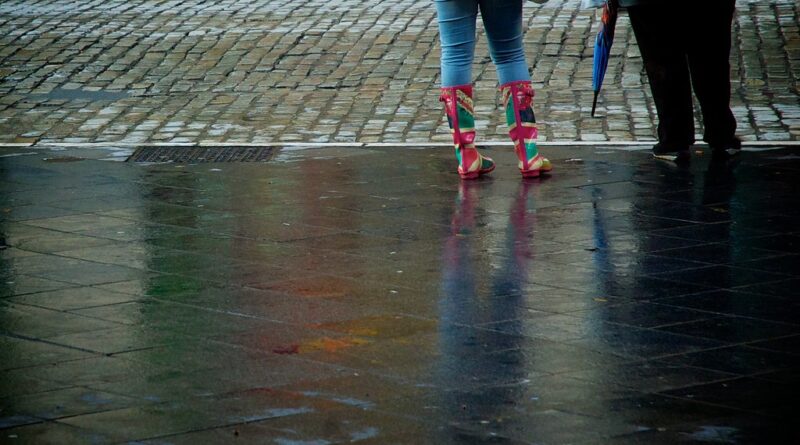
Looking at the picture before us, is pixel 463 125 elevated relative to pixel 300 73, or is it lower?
elevated

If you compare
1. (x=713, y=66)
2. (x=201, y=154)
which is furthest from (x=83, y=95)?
(x=713, y=66)

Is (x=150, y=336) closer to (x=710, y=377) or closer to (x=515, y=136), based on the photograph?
(x=710, y=377)

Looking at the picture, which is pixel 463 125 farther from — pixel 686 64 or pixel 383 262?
pixel 383 262

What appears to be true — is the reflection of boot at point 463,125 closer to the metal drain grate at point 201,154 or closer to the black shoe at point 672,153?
the black shoe at point 672,153

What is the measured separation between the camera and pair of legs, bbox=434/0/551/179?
8297mm

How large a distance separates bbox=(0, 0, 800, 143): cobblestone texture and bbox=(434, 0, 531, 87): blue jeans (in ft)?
5.11

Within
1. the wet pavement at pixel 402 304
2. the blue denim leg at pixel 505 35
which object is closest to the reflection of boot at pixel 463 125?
the wet pavement at pixel 402 304

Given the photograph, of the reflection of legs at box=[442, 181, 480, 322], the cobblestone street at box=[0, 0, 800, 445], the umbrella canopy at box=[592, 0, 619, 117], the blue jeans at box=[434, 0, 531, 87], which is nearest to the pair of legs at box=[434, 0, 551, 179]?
the blue jeans at box=[434, 0, 531, 87]

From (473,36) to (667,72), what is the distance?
1307mm

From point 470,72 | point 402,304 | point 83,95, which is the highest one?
point 402,304

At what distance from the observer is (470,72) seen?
850cm

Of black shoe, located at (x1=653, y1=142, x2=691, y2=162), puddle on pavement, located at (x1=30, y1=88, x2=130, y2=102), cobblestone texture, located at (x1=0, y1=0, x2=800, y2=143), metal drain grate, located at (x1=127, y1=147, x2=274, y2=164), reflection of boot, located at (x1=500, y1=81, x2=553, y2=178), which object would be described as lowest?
cobblestone texture, located at (x1=0, y1=0, x2=800, y2=143)

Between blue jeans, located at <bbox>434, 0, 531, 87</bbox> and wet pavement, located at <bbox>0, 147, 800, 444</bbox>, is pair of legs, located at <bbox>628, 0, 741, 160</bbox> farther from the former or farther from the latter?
blue jeans, located at <bbox>434, 0, 531, 87</bbox>

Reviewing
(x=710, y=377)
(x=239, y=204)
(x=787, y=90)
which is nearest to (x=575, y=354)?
(x=710, y=377)
